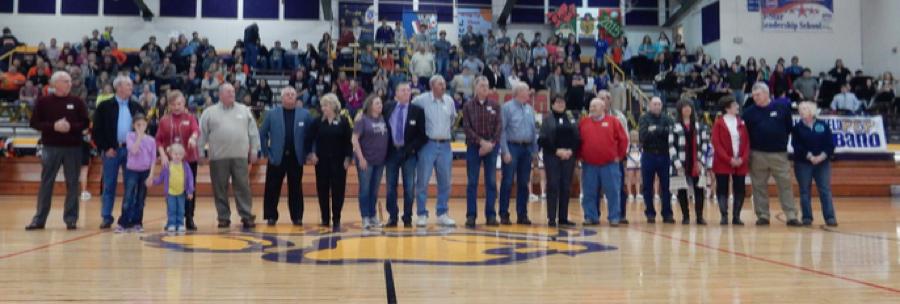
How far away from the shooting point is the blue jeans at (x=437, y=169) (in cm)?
758

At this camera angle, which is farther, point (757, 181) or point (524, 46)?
point (524, 46)

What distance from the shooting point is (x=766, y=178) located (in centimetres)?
797

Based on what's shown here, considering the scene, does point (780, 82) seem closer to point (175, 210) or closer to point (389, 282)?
point (175, 210)

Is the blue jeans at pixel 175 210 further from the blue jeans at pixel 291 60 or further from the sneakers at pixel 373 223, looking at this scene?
the blue jeans at pixel 291 60

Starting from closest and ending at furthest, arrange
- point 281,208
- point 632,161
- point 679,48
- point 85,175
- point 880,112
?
point 281,208, point 632,161, point 85,175, point 880,112, point 679,48

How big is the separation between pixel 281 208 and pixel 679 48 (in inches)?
632

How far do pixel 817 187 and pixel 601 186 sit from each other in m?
2.35

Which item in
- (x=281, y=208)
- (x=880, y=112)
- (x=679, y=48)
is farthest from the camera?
(x=679, y=48)

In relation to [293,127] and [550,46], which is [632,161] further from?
[550,46]

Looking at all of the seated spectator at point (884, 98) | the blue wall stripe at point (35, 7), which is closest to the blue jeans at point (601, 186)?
the seated spectator at point (884, 98)

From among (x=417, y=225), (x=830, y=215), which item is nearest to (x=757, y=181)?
(x=830, y=215)

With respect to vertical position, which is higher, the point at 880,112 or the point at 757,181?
the point at 880,112

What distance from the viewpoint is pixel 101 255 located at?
508cm

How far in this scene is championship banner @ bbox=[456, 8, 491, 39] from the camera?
2616 cm
